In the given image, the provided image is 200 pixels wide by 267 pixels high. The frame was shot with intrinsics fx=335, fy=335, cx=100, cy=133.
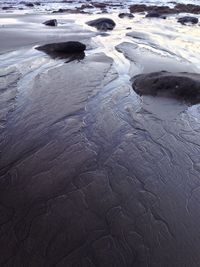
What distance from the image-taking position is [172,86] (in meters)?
7.82

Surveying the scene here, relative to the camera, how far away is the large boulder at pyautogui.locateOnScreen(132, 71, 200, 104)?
300 inches

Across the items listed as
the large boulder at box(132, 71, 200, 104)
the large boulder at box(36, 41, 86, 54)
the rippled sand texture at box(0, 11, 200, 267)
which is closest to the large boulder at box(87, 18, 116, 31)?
the large boulder at box(36, 41, 86, 54)

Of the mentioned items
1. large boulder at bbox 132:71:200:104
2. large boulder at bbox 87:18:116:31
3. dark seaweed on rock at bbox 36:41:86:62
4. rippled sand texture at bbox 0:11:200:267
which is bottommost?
large boulder at bbox 87:18:116:31

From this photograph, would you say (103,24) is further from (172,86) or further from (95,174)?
(95,174)

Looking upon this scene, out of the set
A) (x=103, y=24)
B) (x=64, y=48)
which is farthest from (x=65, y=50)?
(x=103, y=24)

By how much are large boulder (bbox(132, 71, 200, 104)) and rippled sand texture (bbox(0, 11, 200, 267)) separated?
0.31 meters

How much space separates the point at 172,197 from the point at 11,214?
6.68 ft

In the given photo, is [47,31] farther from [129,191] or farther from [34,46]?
[129,191]

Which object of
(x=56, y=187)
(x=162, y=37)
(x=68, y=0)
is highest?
(x=56, y=187)

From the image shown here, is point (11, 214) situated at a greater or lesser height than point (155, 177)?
greater

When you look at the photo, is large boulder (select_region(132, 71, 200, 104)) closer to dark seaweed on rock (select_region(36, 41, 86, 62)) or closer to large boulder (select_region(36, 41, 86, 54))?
dark seaweed on rock (select_region(36, 41, 86, 62))

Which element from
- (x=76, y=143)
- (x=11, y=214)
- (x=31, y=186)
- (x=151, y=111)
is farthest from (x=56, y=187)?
(x=151, y=111)

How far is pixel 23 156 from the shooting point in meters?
5.09

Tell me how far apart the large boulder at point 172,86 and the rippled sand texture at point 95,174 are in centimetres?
31
